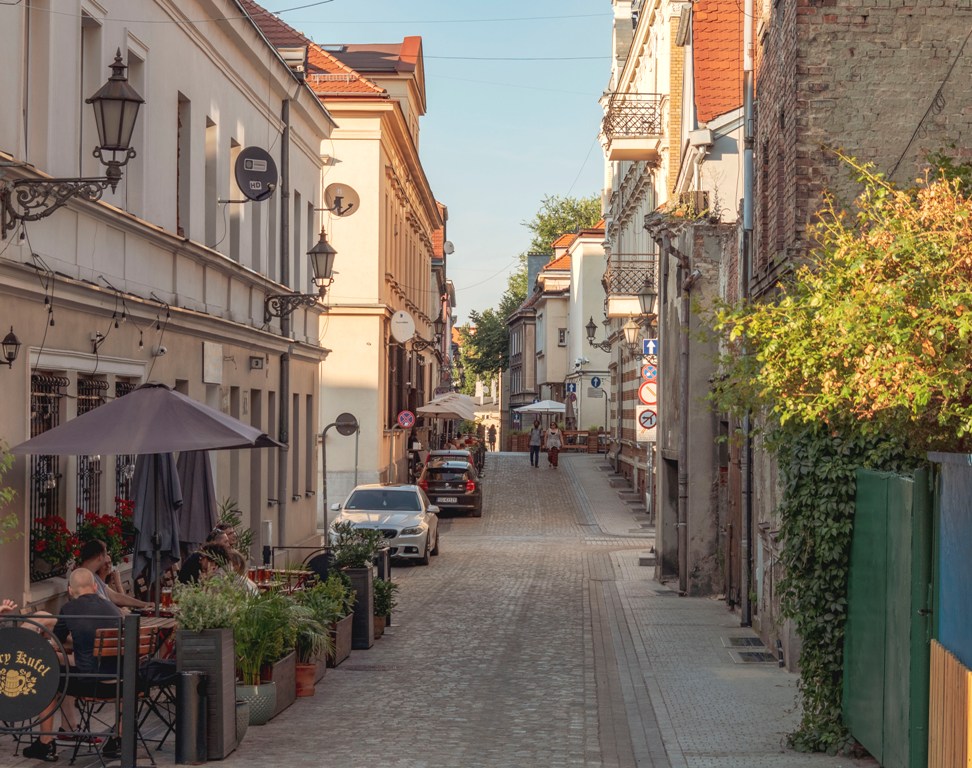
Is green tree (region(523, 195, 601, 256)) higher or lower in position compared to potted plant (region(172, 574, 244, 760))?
→ higher

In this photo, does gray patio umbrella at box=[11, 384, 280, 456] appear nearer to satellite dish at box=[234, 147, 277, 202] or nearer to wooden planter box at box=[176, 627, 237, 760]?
wooden planter box at box=[176, 627, 237, 760]

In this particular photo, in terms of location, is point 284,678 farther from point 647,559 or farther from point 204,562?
point 647,559

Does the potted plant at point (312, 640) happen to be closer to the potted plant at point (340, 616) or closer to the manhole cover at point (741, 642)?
the potted plant at point (340, 616)

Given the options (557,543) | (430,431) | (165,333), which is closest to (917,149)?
(165,333)

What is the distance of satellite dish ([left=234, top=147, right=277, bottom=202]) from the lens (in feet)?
72.6

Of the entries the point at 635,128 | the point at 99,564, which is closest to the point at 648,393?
the point at 635,128

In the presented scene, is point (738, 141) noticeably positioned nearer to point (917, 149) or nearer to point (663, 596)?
point (663, 596)

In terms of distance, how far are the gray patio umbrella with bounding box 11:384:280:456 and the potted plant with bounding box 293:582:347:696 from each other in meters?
1.58

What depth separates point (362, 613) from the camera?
54.5 ft

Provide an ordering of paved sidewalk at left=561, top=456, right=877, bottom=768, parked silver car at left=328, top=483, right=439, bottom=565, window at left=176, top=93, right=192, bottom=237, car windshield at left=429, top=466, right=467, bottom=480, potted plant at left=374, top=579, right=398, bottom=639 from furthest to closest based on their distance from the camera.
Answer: car windshield at left=429, top=466, right=467, bottom=480 < parked silver car at left=328, top=483, right=439, bottom=565 < window at left=176, top=93, right=192, bottom=237 < potted plant at left=374, top=579, right=398, bottom=639 < paved sidewalk at left=561, top=456, right=877, bottom=768

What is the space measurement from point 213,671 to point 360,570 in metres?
6.46

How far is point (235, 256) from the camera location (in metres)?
23.3

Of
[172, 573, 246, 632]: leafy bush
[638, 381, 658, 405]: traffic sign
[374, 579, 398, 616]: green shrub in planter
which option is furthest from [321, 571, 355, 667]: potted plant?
[638, 381, 658, 405]: traffic sign

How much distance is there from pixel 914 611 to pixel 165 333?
37.5ft
